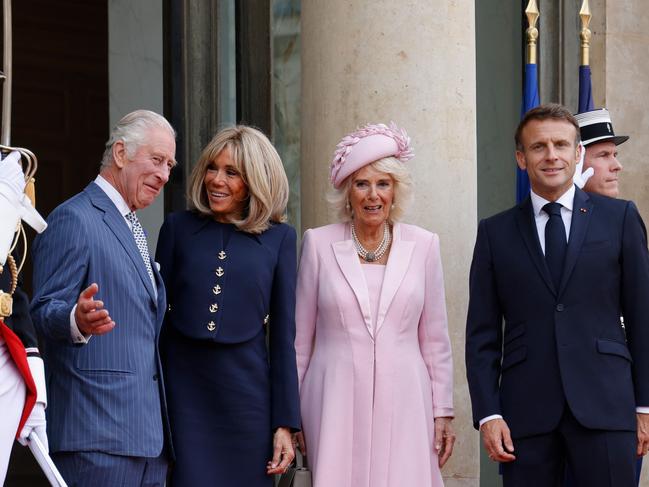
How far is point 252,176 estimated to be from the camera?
575 centimetres

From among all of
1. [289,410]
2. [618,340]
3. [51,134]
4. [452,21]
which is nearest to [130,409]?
[289,410]

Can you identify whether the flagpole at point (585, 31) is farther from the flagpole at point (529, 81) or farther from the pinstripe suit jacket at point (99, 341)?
the pinstripe suit jacket at point (99, 341)

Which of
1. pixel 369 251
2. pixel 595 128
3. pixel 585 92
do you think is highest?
pixel 585 92

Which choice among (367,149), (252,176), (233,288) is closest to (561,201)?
(367,149)

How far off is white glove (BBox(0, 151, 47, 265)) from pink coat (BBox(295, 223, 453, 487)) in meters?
1.54

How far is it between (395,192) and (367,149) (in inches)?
7.9

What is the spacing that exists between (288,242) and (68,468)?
124 cm

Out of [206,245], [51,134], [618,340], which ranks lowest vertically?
[618,340]

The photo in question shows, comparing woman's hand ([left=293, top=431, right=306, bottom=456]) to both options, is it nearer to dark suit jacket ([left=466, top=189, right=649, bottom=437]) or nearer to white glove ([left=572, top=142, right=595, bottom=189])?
dark suit jacket ([left=466, top=189, right=649, bottom=437])

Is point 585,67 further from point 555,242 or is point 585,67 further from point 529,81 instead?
point 555,242

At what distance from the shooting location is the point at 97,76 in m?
10.0

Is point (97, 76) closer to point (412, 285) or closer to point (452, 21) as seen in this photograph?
point (452, 21)

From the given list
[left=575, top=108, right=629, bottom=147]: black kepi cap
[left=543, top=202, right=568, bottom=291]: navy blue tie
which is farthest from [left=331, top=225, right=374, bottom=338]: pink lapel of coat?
[left=575, top=108, right=629, bottom=147]: black kepi cap

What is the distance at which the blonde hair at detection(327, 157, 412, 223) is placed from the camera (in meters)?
6.03
